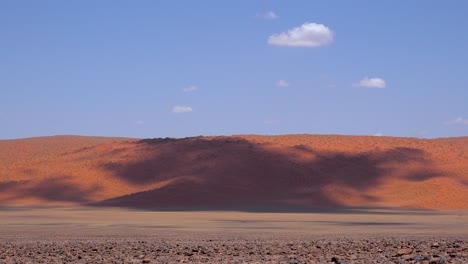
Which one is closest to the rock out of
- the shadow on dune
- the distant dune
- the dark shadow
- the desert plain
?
the desert plain

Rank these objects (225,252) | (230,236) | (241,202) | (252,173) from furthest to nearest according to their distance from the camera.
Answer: (252,173)
(241,202)
(230,236)
(225,252)

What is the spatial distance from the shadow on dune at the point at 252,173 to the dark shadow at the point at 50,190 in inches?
141

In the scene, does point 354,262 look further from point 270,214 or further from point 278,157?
point 278,157

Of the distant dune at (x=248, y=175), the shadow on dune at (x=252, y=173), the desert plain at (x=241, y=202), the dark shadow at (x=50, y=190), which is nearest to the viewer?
the desert plain at (x=241, y=202)

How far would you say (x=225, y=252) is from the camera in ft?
64.6

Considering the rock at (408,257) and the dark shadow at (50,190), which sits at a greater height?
the dark shadow at (50,190)

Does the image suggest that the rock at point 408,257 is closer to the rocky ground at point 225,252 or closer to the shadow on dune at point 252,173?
the rocky ground at point 225,252

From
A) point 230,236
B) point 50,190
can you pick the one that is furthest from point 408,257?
point 50,190

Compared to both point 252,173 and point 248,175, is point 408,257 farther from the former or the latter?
point 252,173

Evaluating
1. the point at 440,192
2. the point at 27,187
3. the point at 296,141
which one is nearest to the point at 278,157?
the point at 296,141

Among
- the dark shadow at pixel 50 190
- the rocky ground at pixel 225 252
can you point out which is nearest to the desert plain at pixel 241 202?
the rocky ground at pixel 225 252

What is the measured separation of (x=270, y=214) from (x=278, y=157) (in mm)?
19495

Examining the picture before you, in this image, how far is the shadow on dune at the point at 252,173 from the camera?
52.3m

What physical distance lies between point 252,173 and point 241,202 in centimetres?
719
